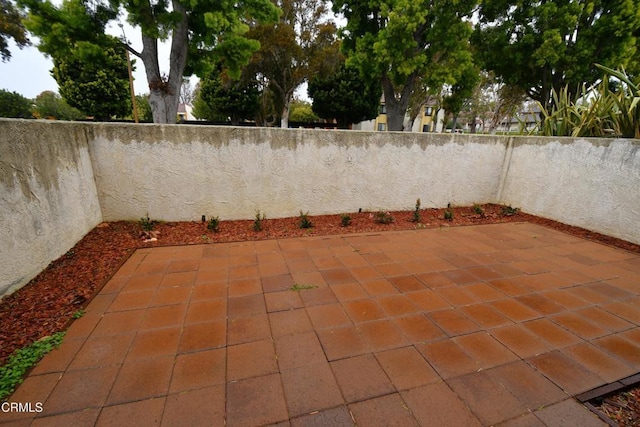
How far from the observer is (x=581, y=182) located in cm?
480

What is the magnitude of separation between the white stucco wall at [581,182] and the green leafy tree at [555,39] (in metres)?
7.06

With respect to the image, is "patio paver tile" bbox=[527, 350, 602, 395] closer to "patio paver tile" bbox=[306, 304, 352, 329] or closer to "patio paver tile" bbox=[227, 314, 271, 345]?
"patio paver tile" bbox=[306, 304, 352, 329]

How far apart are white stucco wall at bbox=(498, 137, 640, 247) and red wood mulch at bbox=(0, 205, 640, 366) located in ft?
0.85

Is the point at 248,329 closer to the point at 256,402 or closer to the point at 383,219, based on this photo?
the point at 256,402

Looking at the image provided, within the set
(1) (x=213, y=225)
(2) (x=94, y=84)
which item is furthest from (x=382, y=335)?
(2) (x=94, y=84)

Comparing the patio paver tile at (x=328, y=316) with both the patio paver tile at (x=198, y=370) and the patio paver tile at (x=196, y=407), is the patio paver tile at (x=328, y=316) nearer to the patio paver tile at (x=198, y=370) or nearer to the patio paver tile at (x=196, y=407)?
the patio paver tile at (x=198, y=370)

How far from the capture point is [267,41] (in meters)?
16.6

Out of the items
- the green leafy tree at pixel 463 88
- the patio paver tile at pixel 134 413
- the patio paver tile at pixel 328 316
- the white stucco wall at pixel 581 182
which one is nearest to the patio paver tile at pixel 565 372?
the patio paver tile at pixel 328 316

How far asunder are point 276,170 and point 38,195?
3014 mm

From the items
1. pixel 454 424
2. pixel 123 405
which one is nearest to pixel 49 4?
A: pixel 123 405

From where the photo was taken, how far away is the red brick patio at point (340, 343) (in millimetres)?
1579

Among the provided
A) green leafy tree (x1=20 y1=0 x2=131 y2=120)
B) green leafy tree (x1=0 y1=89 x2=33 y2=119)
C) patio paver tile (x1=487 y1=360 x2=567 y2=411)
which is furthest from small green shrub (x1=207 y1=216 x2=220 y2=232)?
green leafy tree (x1=0 y1=89 x2=33 y2=119)

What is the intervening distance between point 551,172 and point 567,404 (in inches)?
202

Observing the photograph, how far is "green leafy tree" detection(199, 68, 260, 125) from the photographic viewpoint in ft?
67.2
